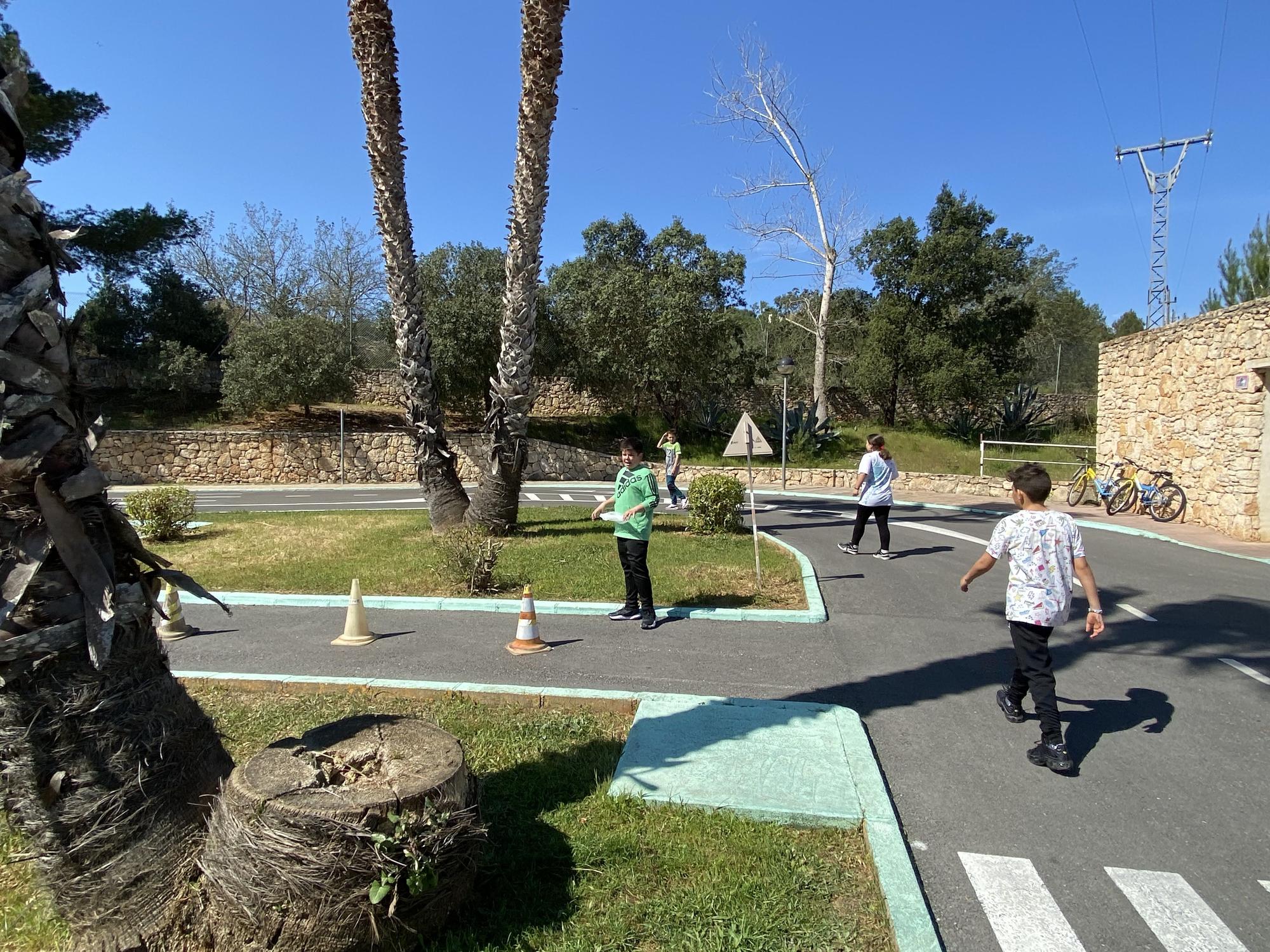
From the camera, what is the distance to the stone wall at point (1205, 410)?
39.4ft

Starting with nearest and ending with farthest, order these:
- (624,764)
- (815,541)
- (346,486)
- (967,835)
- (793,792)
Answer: (967,835)
(793,792)
(624,764)
(815,541)
(346,486)

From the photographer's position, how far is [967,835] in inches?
135

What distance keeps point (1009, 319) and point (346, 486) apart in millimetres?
23371

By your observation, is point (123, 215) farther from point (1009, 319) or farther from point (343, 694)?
point (1009, 319)

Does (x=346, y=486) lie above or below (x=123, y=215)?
below

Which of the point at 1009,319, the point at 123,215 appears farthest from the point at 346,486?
the point at 1009,319

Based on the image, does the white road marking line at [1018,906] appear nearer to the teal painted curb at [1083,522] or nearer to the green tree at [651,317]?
the teal painted curb at [1083,522]

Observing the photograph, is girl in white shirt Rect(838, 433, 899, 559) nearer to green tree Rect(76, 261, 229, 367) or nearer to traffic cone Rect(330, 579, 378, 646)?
traffic cone Rect(330, 579, 378, 646)

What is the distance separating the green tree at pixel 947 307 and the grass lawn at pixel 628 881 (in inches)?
948

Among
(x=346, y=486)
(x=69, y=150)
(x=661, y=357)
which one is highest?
(x=69, y=150)

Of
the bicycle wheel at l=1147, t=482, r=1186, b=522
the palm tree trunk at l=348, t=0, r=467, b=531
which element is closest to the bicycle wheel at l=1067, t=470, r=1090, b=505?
the bicycle wheel at l=1147, t=482, r=1186, b=522

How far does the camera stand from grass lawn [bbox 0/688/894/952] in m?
2.70

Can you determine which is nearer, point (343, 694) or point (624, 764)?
point (624, 764)

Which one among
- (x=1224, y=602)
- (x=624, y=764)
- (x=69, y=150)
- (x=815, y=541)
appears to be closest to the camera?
(x=624, y=764)
